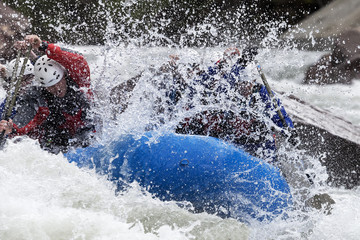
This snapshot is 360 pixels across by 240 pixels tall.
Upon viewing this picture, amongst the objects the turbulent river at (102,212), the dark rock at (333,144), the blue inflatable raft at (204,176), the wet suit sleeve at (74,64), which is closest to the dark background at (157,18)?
the dark rock at (333,144)

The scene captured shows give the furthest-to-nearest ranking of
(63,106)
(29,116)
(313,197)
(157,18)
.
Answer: (157,18)
(29,116)
(63,106)
(313,197)

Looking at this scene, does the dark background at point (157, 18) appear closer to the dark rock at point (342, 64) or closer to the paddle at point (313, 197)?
the dark rock at point (342, 64)

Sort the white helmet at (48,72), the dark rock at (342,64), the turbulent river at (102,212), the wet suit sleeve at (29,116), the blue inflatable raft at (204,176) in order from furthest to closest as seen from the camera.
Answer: the dark rock at (342,64) → the wet suit sleeve at (29,116) → the white helmet at (48,72) → the blue inflatable raft at (204,176) → the turbulent river at (102,212)

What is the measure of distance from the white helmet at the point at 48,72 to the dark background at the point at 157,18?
4325mm

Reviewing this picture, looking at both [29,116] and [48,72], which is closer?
[48,72]

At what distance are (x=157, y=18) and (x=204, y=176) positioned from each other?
6.49m

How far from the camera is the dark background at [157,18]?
7.85 meters

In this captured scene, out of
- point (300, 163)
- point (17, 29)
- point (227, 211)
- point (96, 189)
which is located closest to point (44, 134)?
point (96, 189)

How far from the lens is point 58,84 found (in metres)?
3.42

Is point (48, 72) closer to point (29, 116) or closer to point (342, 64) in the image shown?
point (29, 116)

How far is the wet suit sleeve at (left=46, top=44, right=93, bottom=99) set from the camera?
3389 millimetres

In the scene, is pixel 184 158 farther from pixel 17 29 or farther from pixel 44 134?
pixel 17 29

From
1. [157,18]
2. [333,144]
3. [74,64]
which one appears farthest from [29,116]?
[157,18]

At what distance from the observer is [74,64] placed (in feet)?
11.5
